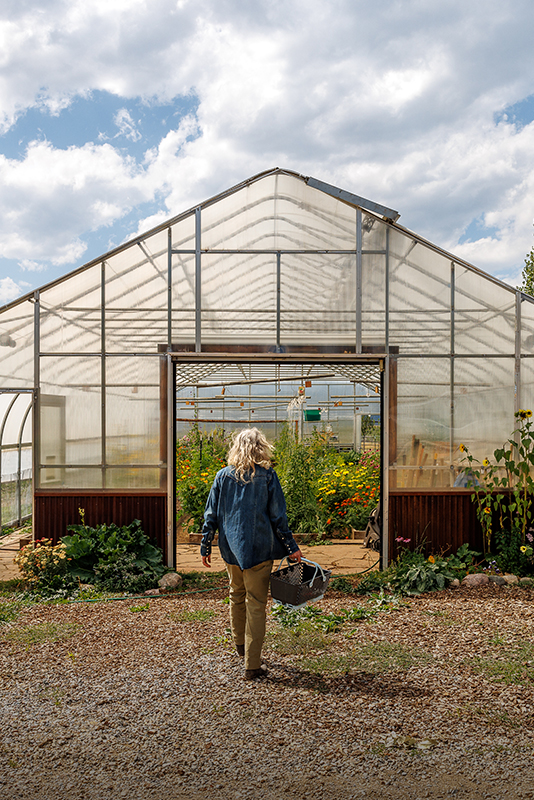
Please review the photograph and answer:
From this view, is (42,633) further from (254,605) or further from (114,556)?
(254,605)

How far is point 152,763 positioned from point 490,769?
1617mm

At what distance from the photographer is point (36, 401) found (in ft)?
21.0

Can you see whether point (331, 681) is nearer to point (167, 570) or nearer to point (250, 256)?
point (167, 570)

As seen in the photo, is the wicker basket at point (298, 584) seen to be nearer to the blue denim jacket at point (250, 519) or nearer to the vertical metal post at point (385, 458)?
the blue denim jacket at point (250, 519)

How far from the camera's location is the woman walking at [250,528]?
382cm

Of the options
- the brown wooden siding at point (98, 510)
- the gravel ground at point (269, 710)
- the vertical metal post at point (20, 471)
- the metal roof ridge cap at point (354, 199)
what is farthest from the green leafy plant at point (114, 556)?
the metal roof ridge cap at point (354, 199)

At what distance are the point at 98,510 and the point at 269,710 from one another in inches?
143

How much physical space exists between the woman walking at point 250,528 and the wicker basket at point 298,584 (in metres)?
0.18

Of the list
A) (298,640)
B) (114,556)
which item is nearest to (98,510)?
(114,556)

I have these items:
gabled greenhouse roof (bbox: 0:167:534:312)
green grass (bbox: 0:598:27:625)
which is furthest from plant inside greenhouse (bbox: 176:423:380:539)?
gabled greenhouse roof (bbox: 0:167:534:312)

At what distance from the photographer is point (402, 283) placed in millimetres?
6605

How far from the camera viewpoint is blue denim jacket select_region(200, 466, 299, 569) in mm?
3834

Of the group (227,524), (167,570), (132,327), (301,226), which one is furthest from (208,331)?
(227,524)

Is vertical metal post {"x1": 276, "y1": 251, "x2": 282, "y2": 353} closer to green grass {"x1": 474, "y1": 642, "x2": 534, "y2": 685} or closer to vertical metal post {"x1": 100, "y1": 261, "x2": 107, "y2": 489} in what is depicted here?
vertical metal post {"x1": 100, "y1": 261, "x2": 107, "y2": 489}
